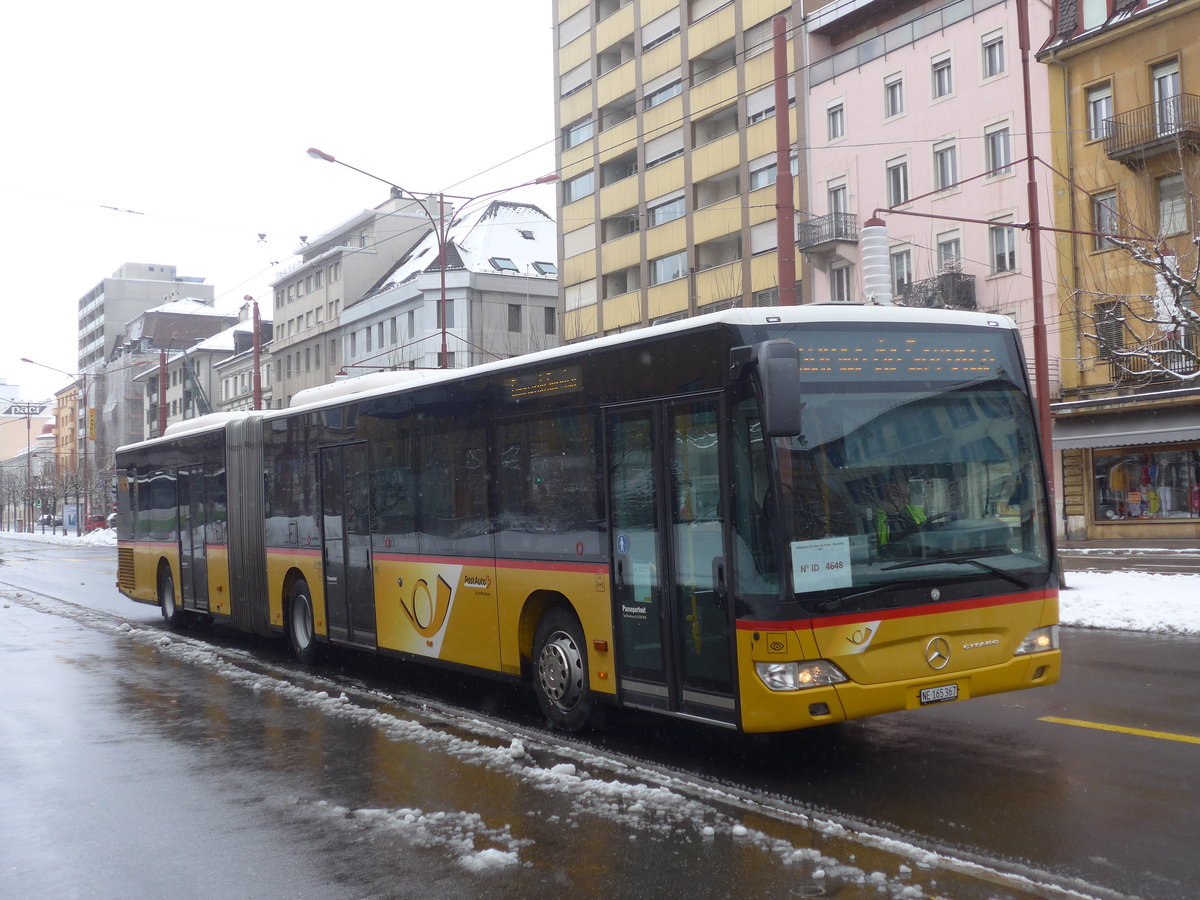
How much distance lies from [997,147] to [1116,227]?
6.78 meters

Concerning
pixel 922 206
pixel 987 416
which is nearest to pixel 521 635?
pixel 987 416

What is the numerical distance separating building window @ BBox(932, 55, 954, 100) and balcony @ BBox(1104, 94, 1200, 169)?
18.4 ft

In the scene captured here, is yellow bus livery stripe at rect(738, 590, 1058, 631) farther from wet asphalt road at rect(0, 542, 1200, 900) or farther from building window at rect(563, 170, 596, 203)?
building window at rect(563, 170, 596, 203)

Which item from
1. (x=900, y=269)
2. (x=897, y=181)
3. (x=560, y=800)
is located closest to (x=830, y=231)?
(x=897, y=181)

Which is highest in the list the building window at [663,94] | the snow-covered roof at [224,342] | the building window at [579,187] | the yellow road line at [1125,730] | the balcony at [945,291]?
the building window at [663,94]

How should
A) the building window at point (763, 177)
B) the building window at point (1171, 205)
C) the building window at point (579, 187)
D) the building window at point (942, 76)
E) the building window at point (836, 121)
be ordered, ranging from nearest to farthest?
the building window at point (1171, 205), the building window at point (942, 76), the building window at point (836, 121), the building window at point (763, 177), the building window at point (579, 187)

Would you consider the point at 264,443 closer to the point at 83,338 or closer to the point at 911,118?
the point at 911,118

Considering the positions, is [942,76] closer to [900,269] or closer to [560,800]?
[900,269]

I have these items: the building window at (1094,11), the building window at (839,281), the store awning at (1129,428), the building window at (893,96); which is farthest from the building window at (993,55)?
the store awning at (1129,428)

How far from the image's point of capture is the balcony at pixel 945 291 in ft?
116

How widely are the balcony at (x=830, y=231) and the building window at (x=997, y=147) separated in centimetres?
507

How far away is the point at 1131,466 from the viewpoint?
34.1m

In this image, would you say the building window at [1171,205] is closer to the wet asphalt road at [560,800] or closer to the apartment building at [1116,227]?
the apartment building at [1116,227]

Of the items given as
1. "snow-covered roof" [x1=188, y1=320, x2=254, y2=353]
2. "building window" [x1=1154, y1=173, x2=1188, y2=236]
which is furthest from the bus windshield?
Answer: "snow-covered roof" [x1=188, y1=320, x2=254, y2=353]
